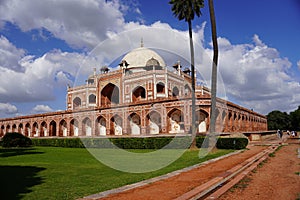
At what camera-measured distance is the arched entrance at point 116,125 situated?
33625mm

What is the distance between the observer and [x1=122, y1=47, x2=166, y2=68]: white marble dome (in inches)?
1625

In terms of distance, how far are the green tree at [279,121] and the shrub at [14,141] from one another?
233ft

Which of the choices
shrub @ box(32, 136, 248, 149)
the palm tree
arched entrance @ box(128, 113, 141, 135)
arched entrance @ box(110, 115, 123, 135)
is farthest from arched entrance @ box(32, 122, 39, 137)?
the palm tree

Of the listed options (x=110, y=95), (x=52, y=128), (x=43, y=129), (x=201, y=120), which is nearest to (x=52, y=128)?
(x=52, y=128)

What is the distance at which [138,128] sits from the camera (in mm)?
32781

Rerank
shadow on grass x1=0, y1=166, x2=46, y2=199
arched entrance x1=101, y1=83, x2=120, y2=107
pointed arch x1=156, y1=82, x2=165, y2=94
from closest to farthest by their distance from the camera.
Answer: shadow on grass x1=0, y1=166, x2=46, y2=199 → pointed arch x1=156, y1=82, x2=165, y2=94 → arched entrance x1=101, y1=83, x2=120, y2=107

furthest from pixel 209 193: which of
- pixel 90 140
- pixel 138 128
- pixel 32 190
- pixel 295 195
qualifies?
pixel 138 128

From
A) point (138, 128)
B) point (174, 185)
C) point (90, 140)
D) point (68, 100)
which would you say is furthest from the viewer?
point (68, 100)

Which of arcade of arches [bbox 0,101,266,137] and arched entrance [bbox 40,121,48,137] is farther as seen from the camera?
arched entrance [bbox 40,121,48,137]

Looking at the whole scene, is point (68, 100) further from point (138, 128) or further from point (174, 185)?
point (174, 185)

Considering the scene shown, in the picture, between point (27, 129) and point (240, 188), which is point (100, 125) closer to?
point (27, 129)

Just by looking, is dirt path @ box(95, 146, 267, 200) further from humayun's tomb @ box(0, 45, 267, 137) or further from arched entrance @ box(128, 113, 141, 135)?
arched entrance @ box(128, 113, 141, 135)

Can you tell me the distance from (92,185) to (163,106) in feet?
72.3

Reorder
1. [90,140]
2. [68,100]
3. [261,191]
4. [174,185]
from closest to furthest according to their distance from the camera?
[261,191] → [174,185] → [90,140] → [68,100]
